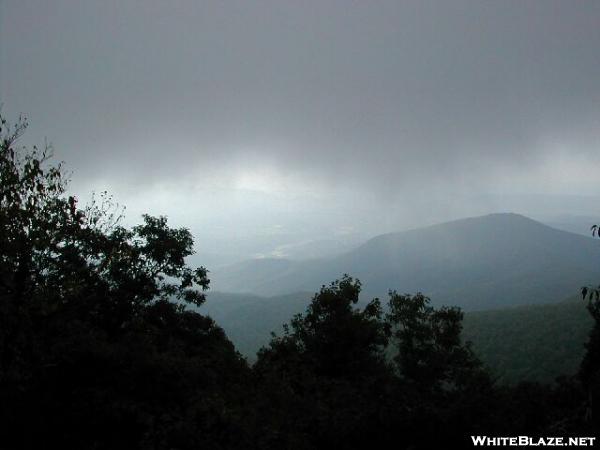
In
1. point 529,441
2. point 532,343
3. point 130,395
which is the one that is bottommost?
point 532,343

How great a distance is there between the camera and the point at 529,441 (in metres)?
11.3

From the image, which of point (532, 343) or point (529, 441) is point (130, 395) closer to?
point (529, 441)

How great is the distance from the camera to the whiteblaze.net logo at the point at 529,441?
10.2 meters

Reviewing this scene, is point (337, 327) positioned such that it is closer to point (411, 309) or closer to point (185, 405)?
point (411, 309)

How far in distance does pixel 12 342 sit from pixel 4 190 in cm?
608

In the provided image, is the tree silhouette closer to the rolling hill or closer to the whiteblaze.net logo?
the whiteblaze.net logo

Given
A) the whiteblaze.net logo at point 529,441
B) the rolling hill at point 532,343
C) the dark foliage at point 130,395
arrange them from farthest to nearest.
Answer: the rolling hill at point 532,343 < the dark foliage at point 130,395 < the whiteblaze.net logo at point 529,441

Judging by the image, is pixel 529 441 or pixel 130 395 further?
pixel 130 395

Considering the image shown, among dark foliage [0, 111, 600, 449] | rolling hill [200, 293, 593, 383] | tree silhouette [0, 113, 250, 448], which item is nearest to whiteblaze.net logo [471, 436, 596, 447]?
dark foliage [0, 111, 600, 449]

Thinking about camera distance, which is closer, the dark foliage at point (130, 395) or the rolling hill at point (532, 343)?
the dark foliage at point (130, 395)

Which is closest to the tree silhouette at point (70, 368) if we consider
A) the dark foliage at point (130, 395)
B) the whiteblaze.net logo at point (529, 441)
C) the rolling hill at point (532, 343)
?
the dark foliage at point (130, 395)

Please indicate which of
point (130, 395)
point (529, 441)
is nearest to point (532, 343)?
point (529, 441)

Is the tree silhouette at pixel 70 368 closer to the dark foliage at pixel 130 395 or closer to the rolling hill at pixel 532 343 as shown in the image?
Result: the dark foliage at pixel 130 395

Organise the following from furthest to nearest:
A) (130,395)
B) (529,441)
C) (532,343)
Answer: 1. (532,343)
2. (130,395)
3. (529,441)
